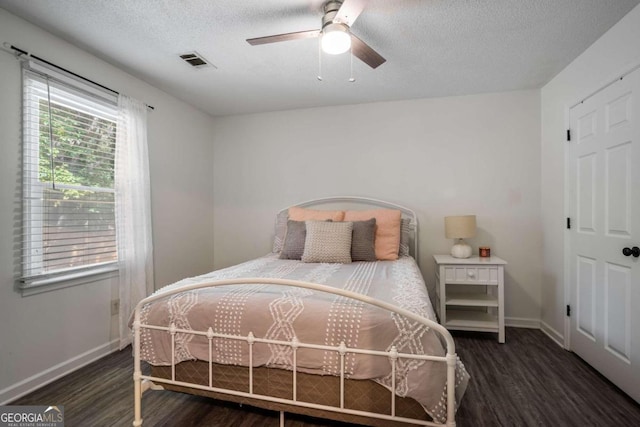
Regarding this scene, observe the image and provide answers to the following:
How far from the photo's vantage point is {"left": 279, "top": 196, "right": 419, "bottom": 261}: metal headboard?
3188mm

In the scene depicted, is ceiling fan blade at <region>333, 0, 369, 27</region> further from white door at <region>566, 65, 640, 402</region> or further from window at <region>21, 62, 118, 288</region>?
window at <region>21, 62, 118, 288</region>

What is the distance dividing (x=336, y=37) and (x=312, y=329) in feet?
5.03

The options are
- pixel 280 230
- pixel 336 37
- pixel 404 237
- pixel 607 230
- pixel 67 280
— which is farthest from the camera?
pixel 280 230

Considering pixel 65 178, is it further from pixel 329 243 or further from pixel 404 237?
pixel 404 237

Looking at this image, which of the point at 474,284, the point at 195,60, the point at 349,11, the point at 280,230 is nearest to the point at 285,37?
the point at 349,11

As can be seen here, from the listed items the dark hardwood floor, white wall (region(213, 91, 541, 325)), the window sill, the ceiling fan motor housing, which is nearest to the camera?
the dark hardwood floor

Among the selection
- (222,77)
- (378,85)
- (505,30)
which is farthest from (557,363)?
(222,77)

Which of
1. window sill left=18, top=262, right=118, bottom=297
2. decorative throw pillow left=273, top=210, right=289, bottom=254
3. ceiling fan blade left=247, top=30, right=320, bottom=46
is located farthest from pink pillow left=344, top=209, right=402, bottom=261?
window sill left=18, top=262, right=118, bottom=297

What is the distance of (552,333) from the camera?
8.78 ft

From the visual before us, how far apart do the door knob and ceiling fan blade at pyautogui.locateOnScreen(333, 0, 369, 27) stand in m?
2.07

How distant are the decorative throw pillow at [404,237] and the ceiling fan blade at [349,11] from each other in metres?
1.87

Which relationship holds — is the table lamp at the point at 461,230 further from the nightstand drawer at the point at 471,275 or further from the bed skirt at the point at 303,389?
the bed skirt at the point at 303,389

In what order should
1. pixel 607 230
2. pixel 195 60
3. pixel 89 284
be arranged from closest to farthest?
pixel 607 230
pixel 89 284
pixel 195 60

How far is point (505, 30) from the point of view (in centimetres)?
201
